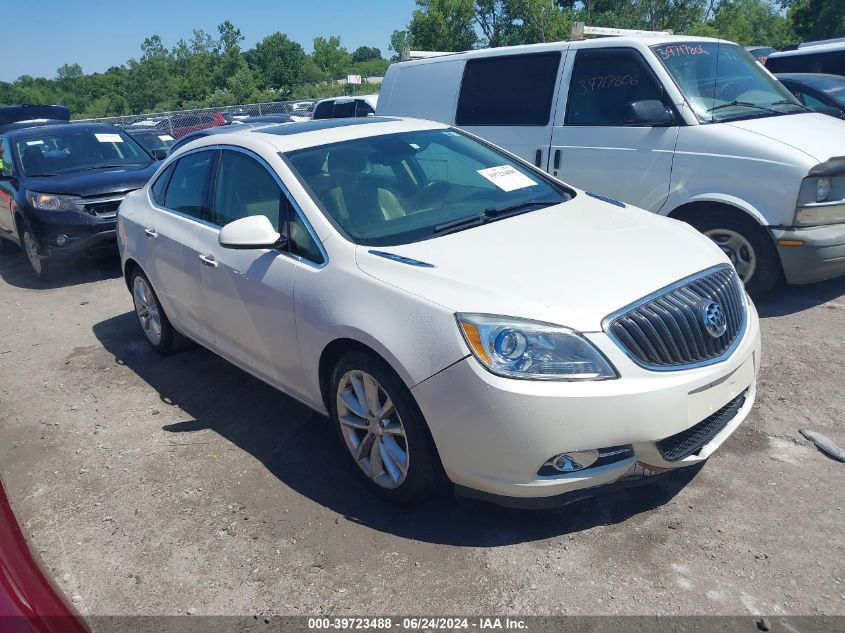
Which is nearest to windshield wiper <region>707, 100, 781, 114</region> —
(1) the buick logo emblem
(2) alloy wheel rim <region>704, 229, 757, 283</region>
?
(2) alloy wheel rim <region>704, 229, 757, 283</region>

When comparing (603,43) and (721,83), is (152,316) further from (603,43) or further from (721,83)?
(721,83)

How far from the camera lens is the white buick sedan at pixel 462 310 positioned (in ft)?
8.68

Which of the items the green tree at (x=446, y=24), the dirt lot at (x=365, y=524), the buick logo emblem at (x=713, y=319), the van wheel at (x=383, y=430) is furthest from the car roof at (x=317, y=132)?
the green tree at (x=446, y=24)

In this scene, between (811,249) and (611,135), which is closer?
(811,249)

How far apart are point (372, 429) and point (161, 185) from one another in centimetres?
288

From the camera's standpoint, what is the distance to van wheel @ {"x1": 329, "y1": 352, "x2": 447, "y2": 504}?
292 cm

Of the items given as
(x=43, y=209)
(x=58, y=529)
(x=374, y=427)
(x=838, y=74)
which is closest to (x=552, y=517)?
(x=374, y=427)

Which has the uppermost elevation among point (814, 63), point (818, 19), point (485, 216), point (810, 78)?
point (818, 19)

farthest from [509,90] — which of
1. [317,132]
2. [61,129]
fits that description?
[61,129]

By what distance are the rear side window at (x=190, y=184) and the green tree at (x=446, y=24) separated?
3892cm

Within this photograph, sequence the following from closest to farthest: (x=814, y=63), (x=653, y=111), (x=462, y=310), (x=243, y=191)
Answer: (x=462, y=310) → (x=243, y=191) → (x=653, y=111) → (x=814, y=63)

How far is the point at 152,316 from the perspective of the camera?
5.31 metres

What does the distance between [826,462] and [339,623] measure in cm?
241

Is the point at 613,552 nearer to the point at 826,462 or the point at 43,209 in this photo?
the point at 826,462
